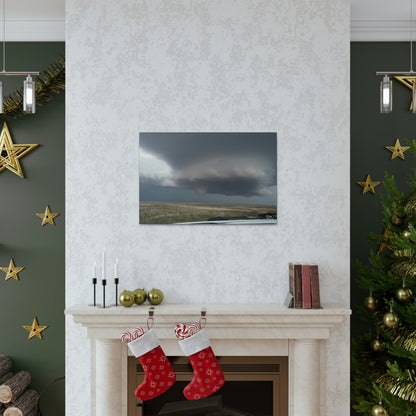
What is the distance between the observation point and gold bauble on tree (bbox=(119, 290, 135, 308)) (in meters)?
2.44

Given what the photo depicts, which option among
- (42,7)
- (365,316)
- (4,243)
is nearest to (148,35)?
(42,7)

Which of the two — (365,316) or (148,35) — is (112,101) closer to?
(148,35)

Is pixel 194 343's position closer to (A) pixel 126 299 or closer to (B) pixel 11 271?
(A) pixel 126 299

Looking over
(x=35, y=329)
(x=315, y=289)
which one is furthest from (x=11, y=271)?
(x=315, y=289)

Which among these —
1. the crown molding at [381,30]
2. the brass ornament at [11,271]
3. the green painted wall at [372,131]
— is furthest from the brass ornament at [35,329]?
the crown molding at [381,30]

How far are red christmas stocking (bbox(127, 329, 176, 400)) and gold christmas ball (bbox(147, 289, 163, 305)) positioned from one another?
16 cm

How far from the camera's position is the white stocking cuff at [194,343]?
7.75 ft

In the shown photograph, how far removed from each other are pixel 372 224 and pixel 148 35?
1819 millimetres

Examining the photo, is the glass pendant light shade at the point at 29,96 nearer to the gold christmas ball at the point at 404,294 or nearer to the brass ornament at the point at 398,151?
the gold christmas ball at the point at 404,294

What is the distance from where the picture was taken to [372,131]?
307cm

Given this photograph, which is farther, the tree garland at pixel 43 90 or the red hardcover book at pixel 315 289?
the tree garland at pixel 43 90

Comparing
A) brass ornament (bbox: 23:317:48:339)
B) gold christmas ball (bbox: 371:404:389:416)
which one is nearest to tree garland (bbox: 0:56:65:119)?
brass ornament (bbox: 23:317:48:339)

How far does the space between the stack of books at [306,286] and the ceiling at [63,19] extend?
1.61 metres

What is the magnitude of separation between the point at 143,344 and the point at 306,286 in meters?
0.89
